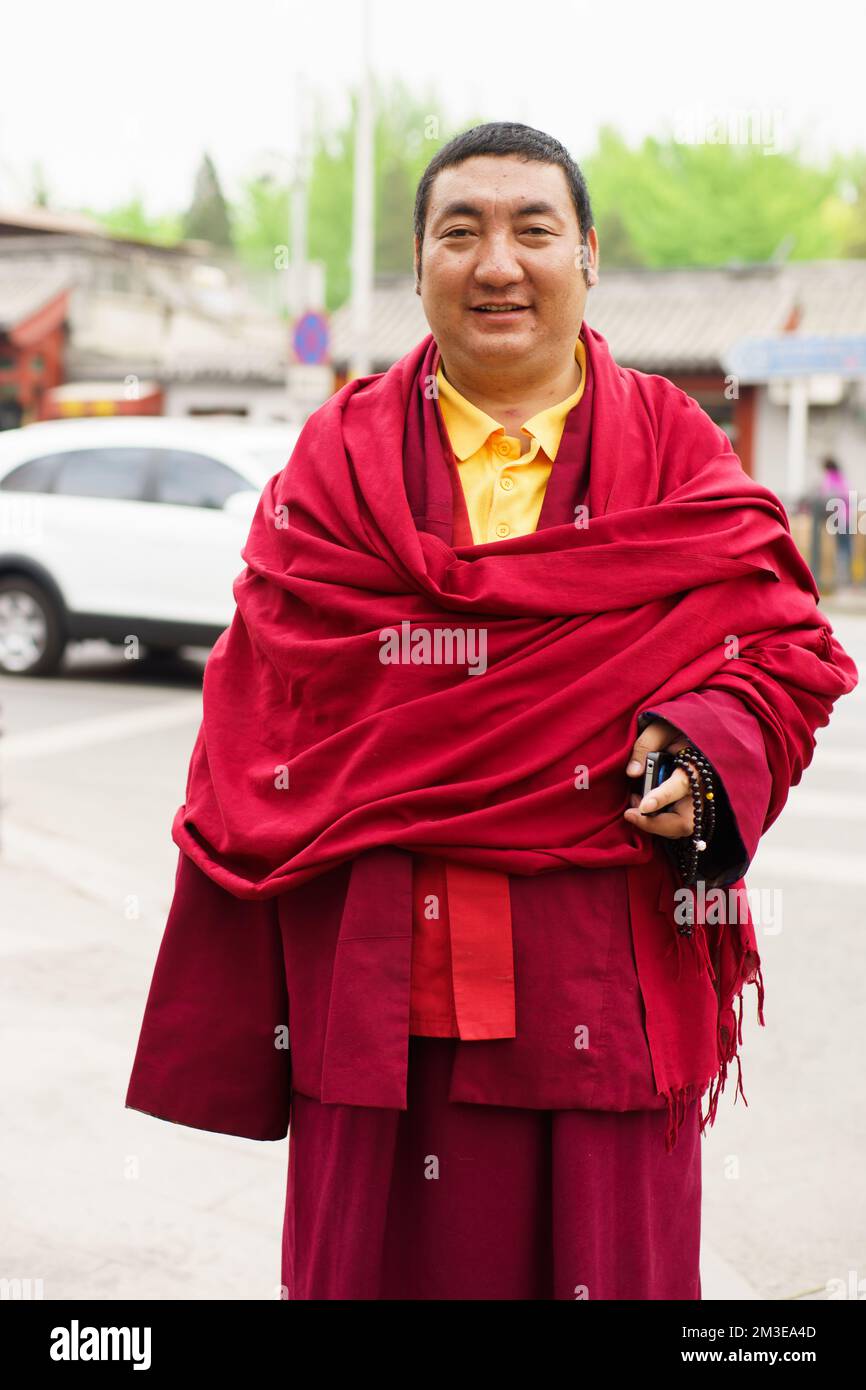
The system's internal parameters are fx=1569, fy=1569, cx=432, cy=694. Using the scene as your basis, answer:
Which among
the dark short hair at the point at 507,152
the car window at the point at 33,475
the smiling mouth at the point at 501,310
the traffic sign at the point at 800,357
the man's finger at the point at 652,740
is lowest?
the man's finger at the point at 652,740

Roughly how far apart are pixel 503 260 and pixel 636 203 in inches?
1642

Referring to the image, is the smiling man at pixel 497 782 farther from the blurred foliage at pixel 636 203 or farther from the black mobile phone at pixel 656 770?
the blurred foliage at pixel 636 203

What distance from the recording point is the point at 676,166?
134ft

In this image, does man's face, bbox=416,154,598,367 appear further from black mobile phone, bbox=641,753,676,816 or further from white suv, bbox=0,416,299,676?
white suv, bbox=0,416,299,676

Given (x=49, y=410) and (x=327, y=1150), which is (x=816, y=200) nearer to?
(x=49, y=410)

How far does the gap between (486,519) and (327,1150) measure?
2.81 ft

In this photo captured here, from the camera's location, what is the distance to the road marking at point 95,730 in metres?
8.29

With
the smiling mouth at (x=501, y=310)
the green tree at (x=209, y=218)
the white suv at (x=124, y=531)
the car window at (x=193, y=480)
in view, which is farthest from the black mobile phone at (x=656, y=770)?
the green tree at (x=209, y=218)

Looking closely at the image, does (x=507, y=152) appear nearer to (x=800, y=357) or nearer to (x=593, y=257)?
(x=593, y=257)

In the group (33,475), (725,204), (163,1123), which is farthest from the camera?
(725,204)

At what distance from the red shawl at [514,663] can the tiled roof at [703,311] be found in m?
21.0

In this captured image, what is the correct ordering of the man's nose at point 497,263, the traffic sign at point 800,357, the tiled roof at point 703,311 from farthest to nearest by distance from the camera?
the tiled roof at point 703,311, the traffic sign at point 800,357, the man's nose at point 497,263

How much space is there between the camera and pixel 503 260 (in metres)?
1.99

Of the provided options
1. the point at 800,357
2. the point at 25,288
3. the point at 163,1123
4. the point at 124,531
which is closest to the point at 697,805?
the point at 163,1123
